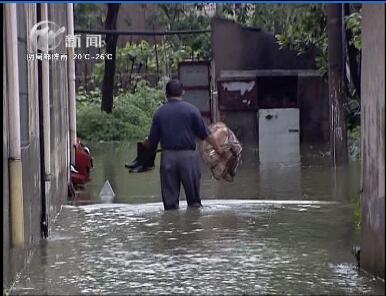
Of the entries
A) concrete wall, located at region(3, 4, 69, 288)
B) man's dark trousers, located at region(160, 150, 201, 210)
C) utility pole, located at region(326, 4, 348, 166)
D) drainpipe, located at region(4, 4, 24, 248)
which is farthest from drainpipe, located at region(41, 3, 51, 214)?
utility pole, located at region(326, 4, 348, 166)

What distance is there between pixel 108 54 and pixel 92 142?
254cm

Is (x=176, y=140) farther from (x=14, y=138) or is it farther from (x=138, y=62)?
(x=138, y=62)

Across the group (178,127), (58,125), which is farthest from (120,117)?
(178,127)

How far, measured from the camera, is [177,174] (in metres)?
10.7

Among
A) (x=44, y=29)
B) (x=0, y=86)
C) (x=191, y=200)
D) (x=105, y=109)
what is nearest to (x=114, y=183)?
(x=191, y=200)

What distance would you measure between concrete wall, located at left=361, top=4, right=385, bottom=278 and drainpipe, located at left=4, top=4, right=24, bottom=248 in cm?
257

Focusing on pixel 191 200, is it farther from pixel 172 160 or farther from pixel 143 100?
pixel 143 100

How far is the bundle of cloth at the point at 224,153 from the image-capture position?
10.9 m

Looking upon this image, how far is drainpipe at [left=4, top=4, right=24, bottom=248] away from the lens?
668cm

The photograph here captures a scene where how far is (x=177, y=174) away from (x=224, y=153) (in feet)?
2.12

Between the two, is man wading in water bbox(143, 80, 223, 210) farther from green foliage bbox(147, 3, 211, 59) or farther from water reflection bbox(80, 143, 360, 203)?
green foliage bbox(147, 3, 211, 59)

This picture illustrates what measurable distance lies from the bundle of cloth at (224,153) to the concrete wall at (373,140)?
3788mm

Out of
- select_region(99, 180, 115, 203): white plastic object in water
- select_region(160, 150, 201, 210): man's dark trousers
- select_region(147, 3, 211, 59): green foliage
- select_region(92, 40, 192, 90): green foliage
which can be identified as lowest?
select_region(99, 180, 115, 203): white plastic object in water

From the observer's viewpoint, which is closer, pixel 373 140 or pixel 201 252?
pixel 373 140
